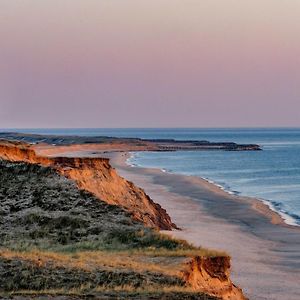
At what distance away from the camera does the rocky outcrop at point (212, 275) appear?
1991 cm

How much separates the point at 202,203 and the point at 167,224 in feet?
52.9

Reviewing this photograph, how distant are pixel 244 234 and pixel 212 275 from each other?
59.3ft

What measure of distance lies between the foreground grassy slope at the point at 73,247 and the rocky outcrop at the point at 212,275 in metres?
0.40

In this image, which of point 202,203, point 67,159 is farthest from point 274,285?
point 202,203

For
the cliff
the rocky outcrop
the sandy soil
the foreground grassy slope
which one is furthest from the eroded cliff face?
the rocky outcrop

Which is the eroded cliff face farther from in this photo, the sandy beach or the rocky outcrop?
the rocky outcrop

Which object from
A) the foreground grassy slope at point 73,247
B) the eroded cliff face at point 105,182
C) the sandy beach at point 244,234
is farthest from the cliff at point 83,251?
the sandy beach at point 244,234

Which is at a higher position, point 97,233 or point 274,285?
point 97,233

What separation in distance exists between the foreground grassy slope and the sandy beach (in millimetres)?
4721

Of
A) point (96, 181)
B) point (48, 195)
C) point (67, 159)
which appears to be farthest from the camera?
point (67, 159)

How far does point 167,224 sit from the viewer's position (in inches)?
1486

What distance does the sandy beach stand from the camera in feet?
86.7

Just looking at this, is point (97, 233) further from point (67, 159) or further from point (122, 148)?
point (122, 148)

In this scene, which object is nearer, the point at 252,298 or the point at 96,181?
the point at 252,298
